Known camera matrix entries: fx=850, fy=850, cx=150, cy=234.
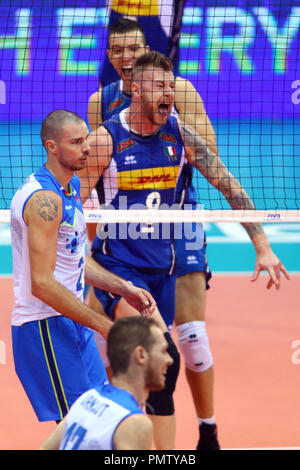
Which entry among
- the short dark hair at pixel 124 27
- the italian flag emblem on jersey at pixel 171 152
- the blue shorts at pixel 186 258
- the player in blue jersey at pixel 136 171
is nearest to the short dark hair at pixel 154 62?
the player in blue jersey at pixel 136 171

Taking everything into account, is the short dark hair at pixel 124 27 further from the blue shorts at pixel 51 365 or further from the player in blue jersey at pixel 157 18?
the blue shorts at pixel 51 365

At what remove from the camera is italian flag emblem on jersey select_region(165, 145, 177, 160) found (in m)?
6.38

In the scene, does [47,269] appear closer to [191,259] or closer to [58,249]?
[58,249]

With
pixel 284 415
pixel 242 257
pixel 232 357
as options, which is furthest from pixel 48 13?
pixel 284 415

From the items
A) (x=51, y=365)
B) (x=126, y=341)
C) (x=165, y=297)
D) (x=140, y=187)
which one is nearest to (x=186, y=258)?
(x=165, y=297)

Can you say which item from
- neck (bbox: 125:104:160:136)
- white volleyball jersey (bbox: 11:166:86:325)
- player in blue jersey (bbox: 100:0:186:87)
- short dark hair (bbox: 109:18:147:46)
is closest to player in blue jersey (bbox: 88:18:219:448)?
short dark hair (bbox: 109:18:147:46)

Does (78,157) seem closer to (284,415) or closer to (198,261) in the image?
(198,261)

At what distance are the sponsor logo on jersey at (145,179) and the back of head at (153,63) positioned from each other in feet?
2.28

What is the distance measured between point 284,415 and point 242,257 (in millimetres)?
6107

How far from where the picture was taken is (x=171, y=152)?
21.0 feet

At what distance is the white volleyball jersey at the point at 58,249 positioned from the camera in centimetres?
482

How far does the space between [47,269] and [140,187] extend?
182 centimetres

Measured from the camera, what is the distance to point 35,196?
15.5 feet
